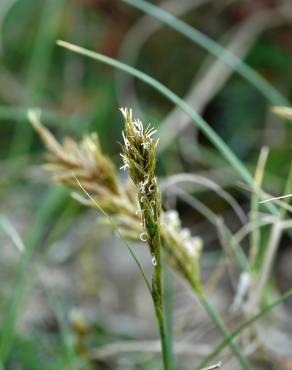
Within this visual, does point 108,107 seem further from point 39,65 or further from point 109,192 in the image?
point 109,192

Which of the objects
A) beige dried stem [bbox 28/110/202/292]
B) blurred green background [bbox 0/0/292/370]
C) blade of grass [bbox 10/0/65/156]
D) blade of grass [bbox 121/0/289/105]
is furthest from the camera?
blade of grass [bbox 10/0/65/156]

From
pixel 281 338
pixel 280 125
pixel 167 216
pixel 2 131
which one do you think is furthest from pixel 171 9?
pixel 167 216

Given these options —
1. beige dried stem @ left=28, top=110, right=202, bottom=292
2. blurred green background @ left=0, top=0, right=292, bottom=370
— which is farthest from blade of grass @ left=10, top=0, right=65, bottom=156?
beige dried stem @ left=28, top=110, right=202, bottom=292

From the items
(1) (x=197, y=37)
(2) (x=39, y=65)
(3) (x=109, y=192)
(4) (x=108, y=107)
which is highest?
(2) (x=39, y=65)

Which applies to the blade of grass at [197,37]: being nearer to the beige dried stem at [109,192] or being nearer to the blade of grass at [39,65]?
the beige dried stem at [109,192]

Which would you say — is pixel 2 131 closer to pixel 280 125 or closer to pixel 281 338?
pixel 280 125

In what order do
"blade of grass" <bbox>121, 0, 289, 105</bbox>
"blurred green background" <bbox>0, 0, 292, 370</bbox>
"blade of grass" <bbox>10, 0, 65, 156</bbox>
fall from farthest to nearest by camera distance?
1. "blade of grass" <bbox>10, 0, 65, 156</bbox>
2. "blurred green background" <bbox>0, 0, 292, 370</bbox>
3. "blade of grass" <bbox>121, 0, 289, 105</bbox>

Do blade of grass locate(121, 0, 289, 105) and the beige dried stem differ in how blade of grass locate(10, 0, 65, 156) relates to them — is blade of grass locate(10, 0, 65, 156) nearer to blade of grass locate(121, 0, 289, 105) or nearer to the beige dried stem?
blade of grass locate(121, 0, 289, 105)

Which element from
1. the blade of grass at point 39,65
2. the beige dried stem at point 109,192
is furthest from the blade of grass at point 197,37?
the blade of grass at point 39,65

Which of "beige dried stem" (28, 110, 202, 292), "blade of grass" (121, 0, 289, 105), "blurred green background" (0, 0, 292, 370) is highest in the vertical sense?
"blurred green background" (0, 0, 292, 370)

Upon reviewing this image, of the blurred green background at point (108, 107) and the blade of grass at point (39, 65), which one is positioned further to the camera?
the blade of grass at point (39, 65)

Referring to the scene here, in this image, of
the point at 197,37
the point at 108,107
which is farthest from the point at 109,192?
the point at 108,107
